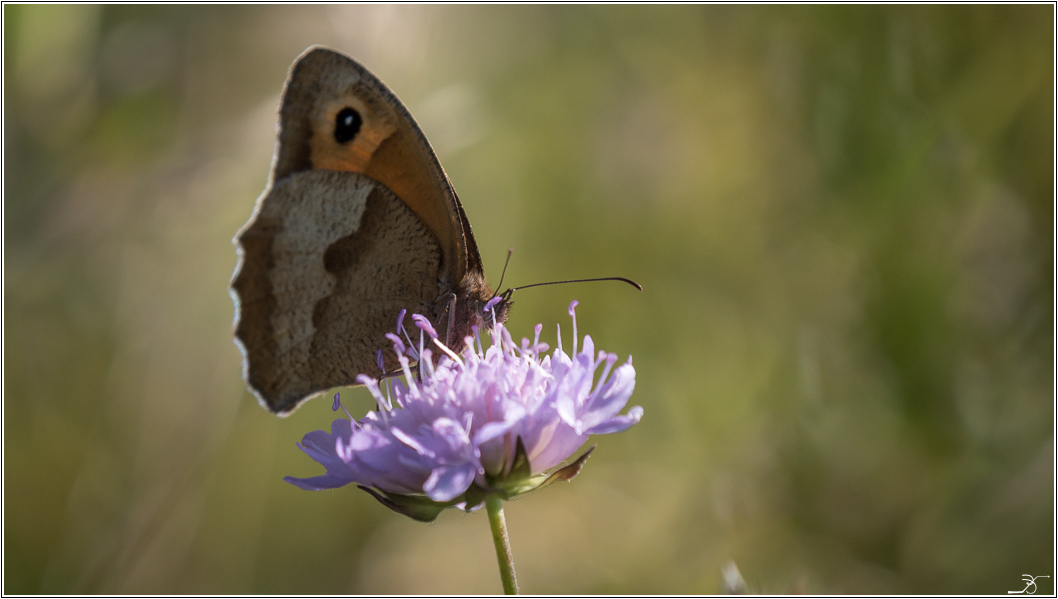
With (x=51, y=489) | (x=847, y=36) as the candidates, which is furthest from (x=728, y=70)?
(x=51, y=489)

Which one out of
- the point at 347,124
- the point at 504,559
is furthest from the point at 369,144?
the point at 504,559

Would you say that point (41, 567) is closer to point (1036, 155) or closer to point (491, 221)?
point (491, 221)

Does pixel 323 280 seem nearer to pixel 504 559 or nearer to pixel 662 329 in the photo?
pixel 504 559

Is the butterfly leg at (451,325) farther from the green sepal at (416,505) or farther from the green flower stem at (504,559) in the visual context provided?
the green flower stem at (504,559)

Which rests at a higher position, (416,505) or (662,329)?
(662,329)
